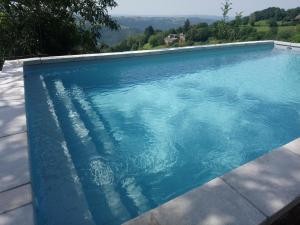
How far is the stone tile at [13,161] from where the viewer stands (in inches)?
80.9

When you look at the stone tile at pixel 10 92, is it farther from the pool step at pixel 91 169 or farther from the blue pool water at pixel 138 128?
the pool step at pixel 91 169

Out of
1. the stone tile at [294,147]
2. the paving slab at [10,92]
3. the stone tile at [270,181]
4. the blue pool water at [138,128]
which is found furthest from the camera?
the paving slab at [10,92]

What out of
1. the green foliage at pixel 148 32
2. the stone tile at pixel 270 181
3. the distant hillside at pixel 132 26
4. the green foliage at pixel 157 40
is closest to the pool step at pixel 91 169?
the stone tile at pixel 270 181

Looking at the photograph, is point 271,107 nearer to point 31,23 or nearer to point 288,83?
point 288,83

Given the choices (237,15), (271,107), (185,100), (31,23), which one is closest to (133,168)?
(185,100)

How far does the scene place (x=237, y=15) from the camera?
14.9 meters

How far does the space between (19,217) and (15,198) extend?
9.2 inches

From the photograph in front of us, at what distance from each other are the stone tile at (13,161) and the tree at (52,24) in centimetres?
609

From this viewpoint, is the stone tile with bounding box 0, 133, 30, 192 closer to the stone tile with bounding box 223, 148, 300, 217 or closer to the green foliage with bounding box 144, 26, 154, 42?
the stone tile with bounding box 223, 148, 300, 217

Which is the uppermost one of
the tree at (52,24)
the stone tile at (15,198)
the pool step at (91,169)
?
the tree at (52,24)

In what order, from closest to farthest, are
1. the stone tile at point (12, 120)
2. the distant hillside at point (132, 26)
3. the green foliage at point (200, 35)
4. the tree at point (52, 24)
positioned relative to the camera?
the stone tile at point (12, 120)
the tree at point (52, 24)
the distant hillside at point (132, 26)
the green foliage at point (200, 35)

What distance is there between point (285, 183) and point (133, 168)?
178 cm

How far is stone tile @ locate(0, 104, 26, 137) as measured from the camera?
2.80 meters

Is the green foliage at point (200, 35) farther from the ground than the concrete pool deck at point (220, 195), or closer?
farther from the ground
